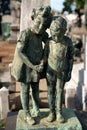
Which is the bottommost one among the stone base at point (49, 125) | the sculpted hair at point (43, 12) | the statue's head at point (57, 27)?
the stone base at point (49, 125)

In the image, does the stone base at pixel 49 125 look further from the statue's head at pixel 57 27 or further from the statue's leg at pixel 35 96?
the statue's head at pixel 57 27

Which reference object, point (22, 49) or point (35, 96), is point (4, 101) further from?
point (22, 49)

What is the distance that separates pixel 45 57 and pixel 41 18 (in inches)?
15.0

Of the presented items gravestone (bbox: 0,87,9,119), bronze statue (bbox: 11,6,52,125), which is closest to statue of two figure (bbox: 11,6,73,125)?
bronze statue (bbox: 11,6,52,125)

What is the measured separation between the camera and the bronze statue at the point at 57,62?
2709 millimetres

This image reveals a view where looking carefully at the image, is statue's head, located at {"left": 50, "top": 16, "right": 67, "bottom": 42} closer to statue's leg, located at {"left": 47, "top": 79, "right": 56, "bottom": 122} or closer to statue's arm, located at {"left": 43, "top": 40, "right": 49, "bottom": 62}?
statue's arm, located at {"left": 43, "top": 40, "right": 49, "bottom": 62}

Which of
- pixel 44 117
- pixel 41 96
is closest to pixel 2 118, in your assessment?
pixel 41 96

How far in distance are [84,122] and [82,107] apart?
1.57 metres

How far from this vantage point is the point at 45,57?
113 inches

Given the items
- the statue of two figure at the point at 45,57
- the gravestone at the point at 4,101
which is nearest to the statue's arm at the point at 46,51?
the statue of two figure at the point at 45,57

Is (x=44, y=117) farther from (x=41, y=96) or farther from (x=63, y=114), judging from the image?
(x=41, y=96)

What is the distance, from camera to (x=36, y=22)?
8.92 feet

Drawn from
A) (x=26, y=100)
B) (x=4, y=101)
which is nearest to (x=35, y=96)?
(x=26, y=100)

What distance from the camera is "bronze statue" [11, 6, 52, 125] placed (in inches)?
107
